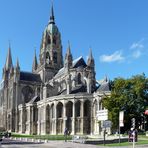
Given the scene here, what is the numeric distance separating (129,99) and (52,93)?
38.8 metres

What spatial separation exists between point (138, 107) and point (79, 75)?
42285 mm

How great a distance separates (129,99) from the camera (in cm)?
6544

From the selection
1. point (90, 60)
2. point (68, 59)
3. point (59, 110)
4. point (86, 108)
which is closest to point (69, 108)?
point (59, 110)

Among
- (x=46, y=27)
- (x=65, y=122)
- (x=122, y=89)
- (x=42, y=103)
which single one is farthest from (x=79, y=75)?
(x=122, y=89)

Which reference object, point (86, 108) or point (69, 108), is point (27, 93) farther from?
point (86, 108)

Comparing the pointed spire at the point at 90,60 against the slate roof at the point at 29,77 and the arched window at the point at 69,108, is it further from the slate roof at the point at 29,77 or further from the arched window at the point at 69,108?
the slate roof at the point at 29,77

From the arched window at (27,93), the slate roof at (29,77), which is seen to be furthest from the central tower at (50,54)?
the arched window at (27,93)

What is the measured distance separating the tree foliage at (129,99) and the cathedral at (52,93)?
51.7 feet

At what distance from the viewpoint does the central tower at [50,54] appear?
12638 centimetres

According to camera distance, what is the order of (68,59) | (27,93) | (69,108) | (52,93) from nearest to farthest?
(69,108)
(52,93)
(68,59)
(27,93)

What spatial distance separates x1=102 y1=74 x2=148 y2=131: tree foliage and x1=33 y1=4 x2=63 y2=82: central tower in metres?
61.5

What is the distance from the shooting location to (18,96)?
117500 mm

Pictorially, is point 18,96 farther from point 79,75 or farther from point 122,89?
point 122,89

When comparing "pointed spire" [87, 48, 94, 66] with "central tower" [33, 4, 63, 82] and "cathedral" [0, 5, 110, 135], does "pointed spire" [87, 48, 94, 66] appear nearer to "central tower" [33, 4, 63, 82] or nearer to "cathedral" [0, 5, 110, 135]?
"cathedral" [0, 5, 110, 135]
